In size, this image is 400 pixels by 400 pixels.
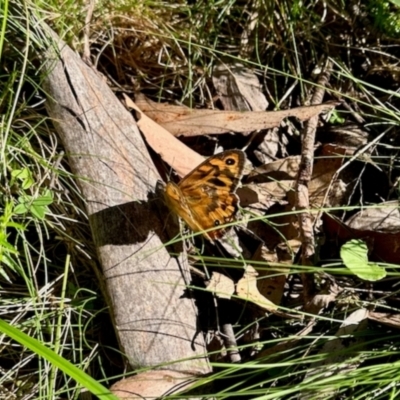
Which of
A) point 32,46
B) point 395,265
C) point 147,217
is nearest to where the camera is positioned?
point 395,265

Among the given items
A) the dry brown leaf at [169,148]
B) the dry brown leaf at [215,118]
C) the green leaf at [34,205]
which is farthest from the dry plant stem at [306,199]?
the green leaf at [34,205]

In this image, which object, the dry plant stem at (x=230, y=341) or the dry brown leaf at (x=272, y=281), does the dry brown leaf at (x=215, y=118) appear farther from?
the dry plant stem at (x=230, y=341)

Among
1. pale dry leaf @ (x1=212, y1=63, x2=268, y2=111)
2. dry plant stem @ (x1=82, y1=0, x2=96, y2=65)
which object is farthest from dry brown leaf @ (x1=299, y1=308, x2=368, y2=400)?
dry plant stem @ (x1=82, y1=0, x2=96, y2=65)

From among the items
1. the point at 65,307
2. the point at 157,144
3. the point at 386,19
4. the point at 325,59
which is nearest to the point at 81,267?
the point at 65,307

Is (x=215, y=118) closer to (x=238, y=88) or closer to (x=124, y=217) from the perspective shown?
(x=238, y=88)

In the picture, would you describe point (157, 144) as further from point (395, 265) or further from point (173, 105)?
point (395, 265)

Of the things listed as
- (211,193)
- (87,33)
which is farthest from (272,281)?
(87,33)
